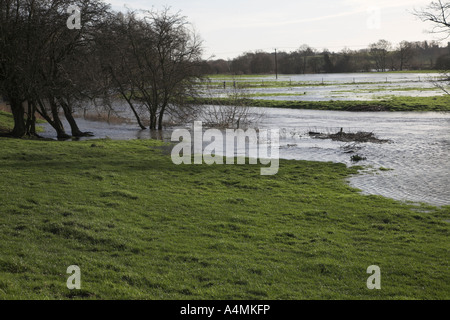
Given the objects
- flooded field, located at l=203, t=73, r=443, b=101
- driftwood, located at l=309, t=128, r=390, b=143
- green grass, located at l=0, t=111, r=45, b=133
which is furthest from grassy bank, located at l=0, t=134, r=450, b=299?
flooded field, located at l=203, t=73, r=443, b=101

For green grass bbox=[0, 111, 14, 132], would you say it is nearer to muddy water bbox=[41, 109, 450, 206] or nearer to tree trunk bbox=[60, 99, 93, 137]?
muddy water bbox=[41, 109, 450, 206]

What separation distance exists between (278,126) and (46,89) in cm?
2103

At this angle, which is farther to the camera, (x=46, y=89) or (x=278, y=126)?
(x=278, y=126)

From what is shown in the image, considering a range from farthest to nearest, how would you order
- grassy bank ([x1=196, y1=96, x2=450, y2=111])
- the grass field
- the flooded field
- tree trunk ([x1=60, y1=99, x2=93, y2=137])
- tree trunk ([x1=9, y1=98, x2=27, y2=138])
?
the flooded field → grassy bank ([x1=196, y1=96, x2=450, y2=111]) → tree trunk ([x1=60, y1=99, x2=93, y2=137]) → tree trunk ([x1=9, y1=98, x2=27, y2=138]) → the grass field

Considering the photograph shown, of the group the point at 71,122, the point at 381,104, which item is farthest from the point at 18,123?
the point at 381,104

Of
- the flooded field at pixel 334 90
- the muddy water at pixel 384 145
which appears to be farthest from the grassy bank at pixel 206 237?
the flooded field at pixel 334 90

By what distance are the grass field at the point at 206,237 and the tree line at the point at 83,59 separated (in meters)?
10.7

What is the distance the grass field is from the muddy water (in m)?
2.28

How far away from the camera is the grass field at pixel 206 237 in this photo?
25.6 feet

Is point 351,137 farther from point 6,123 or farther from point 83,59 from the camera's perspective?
point 6,123

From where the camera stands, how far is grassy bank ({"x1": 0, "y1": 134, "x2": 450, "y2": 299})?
781 centimetres
